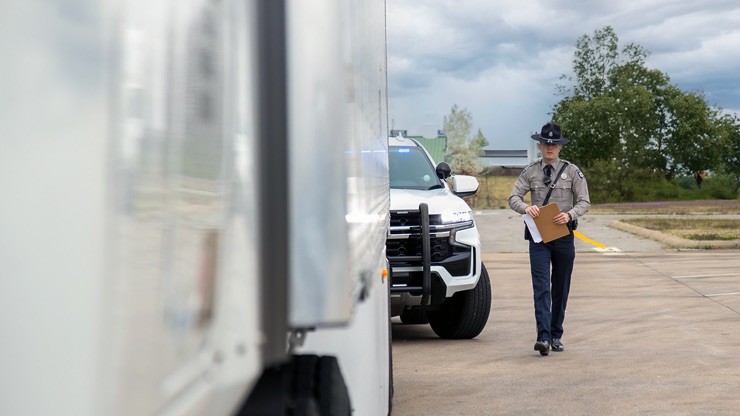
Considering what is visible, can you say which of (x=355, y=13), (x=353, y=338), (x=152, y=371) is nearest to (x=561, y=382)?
(x=353, y=338)

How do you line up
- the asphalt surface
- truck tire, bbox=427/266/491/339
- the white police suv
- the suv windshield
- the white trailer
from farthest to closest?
the suv windshield, truck tire, bbox=427/266/491/339, the white police suv, the asphalt surface, the white trailer

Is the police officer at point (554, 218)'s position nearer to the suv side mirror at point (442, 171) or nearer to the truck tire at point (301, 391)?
the suv side mirror at point (442, 171)

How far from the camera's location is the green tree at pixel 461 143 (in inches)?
3770

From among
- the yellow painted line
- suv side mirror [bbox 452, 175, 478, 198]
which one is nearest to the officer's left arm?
suv side mirror [bbox 452, 175, 478, 198]

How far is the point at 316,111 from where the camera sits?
2.11 metres

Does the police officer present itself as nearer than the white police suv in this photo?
Yes

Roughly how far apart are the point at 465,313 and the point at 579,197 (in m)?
1.57

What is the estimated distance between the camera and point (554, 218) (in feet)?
32.2

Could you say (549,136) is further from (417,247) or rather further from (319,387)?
(319,387)

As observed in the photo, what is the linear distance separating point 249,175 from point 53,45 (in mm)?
725

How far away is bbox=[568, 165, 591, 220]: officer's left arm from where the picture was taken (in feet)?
32.4

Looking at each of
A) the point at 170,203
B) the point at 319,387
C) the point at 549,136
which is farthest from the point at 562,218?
the point at 170,203

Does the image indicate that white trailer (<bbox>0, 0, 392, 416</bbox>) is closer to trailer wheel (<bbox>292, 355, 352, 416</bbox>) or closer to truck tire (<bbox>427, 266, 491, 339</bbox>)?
trailer wheel (<bbox>292, 355, 352, 416</bbox>)

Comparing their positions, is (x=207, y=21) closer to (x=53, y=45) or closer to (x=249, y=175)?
(x=249, y=175)
